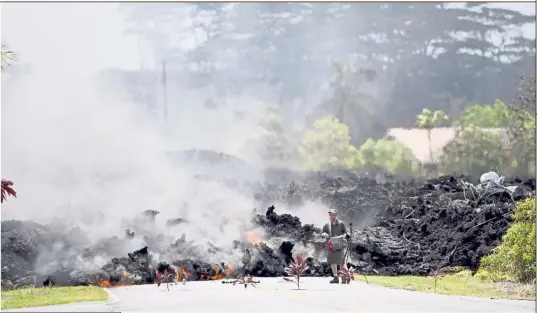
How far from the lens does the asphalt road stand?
36.7 ft

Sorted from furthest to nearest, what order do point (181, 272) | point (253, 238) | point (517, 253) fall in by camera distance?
point (253, 238)
point (181, 272)
point (517, 253)

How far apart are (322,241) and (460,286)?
1.73 meters

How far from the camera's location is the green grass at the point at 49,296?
1126 centimetres

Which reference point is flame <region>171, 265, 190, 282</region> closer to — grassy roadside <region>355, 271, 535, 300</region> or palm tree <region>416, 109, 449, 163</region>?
grassy roadside <region>355, 271, 535, 300</region>

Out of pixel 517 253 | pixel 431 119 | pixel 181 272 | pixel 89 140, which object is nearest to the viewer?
pixel 517 253

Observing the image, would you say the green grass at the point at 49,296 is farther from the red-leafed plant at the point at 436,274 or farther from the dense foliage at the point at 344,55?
the red-leafed plant at the point at 436,274

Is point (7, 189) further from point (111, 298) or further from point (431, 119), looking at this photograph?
point (431, 119)

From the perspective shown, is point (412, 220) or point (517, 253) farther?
point (412, 220)

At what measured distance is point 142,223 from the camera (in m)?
12.5

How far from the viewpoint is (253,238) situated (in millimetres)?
12711

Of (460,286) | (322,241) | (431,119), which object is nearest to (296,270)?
(322,241)

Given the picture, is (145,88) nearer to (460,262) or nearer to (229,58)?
(229,58)

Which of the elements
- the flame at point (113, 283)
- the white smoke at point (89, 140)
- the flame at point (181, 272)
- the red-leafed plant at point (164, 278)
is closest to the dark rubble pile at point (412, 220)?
the white smoke at point (89, 140)

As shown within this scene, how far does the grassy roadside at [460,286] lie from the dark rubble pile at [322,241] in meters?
0.18
